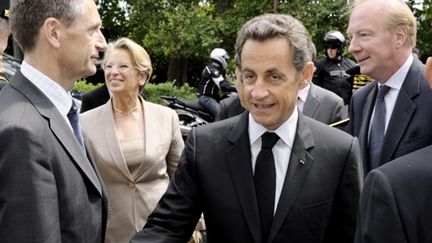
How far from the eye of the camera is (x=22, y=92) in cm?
224

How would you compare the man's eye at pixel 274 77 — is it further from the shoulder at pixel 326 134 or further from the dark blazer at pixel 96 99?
the dark blazer at pixel 96 99

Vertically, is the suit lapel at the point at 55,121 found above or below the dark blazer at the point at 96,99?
above

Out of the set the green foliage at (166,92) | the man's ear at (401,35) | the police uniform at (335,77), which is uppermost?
the man's ear at (401,35)

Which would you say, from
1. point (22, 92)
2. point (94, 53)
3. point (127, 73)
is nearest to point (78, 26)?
point (94, 53)

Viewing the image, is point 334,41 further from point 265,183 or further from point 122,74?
point 265,183

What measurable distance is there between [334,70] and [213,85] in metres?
3.73

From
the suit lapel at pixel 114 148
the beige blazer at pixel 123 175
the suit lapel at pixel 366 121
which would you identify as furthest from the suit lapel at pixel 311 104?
the suit lapel at pixel 114 148

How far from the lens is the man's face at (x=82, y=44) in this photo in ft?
7.80

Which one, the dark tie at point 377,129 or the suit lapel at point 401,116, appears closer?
the suit lapel at point 401,116

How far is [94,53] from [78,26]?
0.14 meters

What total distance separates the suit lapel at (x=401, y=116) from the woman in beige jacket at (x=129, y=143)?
56.0 inches

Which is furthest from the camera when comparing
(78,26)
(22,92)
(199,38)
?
(199,38)

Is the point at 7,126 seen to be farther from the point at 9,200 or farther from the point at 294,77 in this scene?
the point at 294,77

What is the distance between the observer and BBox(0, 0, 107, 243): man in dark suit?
2002 millimetres
